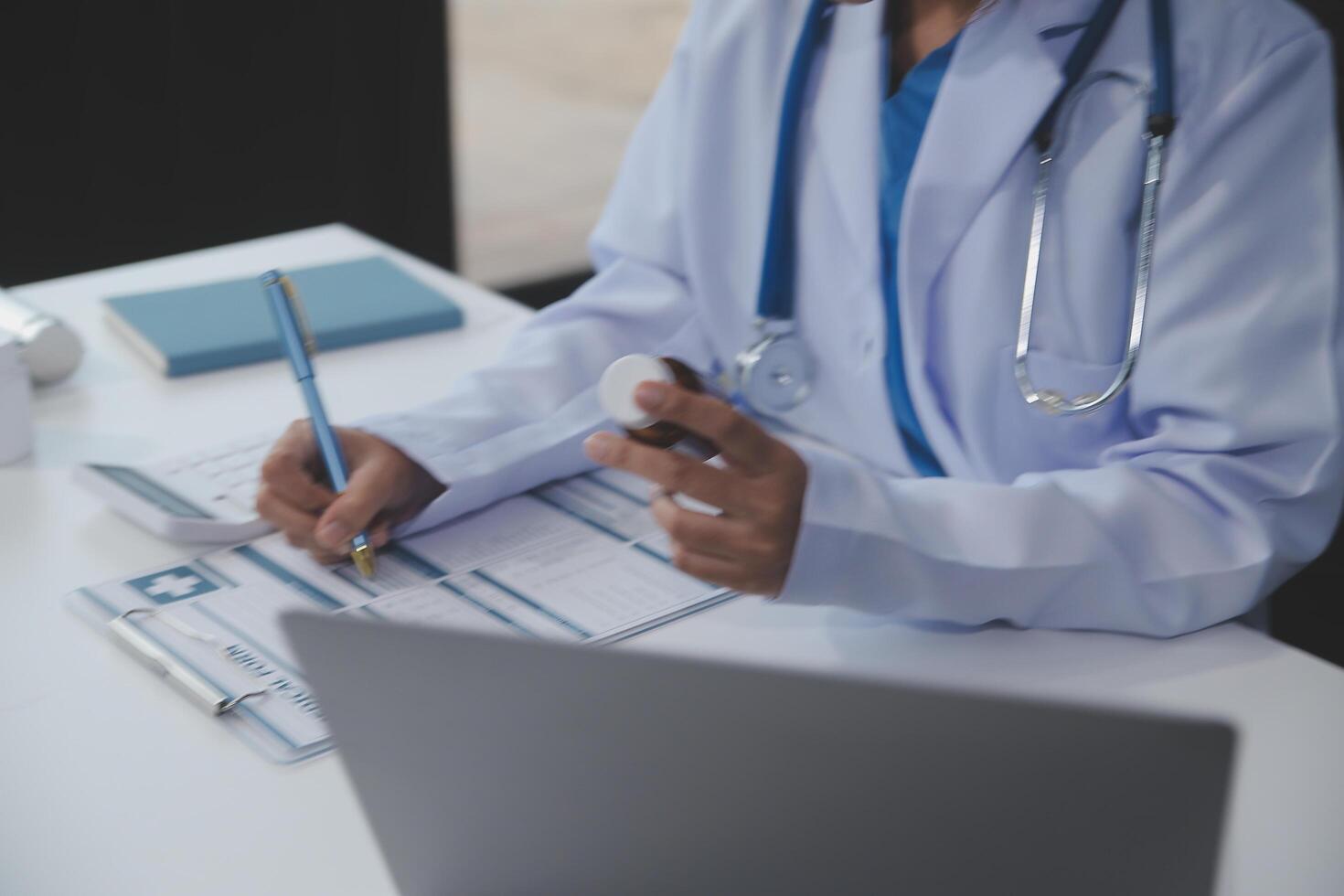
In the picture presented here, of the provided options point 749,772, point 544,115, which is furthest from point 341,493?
point 544,115

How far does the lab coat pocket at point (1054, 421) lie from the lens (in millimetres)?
1021

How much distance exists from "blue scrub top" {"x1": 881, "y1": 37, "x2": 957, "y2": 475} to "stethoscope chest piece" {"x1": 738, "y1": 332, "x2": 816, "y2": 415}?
8cm

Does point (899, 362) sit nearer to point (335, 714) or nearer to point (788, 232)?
point (788, 232)

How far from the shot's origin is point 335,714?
0.59m

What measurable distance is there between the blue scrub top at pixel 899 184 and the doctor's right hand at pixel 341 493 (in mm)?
390

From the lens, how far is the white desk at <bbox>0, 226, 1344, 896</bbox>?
732 millimetres

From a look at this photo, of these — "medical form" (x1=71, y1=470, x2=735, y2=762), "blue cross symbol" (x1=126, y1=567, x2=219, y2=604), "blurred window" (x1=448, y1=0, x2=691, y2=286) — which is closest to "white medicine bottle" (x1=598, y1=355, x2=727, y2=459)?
"medical form" (x1=71, y1=470, x2=735, y2=762)

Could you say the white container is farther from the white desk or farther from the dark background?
the dark background

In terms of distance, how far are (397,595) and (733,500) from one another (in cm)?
26

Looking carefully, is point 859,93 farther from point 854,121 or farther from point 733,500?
point 733,500

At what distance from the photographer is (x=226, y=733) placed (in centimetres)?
83

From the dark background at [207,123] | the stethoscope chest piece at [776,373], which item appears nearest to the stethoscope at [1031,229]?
the stethoscope chest piece at [776,373]

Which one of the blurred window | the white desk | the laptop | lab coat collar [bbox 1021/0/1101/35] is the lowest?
the blurred window

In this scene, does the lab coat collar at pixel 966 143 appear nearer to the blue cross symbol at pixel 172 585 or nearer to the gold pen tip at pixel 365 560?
the gold pen tip at pixel 365 560
